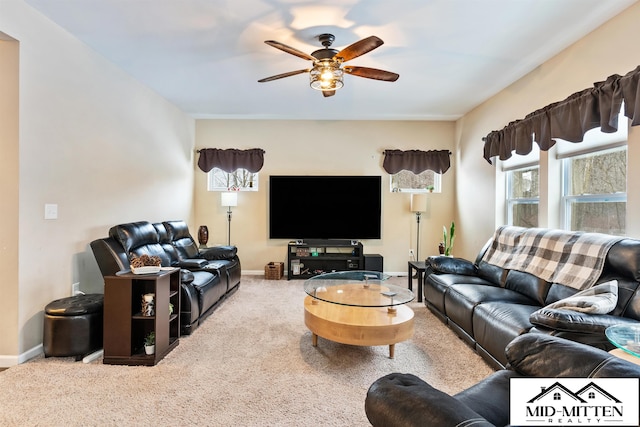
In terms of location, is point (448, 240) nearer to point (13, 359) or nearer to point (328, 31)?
point (328, 31)

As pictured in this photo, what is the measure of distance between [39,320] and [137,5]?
8.69 feet

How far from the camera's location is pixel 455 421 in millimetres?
791

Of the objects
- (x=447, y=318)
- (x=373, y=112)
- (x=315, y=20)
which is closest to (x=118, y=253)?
(x=315, y=20)

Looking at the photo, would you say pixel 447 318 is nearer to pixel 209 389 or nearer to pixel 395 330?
pixel 395 330

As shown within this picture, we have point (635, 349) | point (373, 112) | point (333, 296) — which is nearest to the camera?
point (635, 349)

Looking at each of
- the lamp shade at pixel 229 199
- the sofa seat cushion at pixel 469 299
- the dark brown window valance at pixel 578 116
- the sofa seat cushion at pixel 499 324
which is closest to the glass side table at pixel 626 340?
the sofa seat cushion at pixel 499 324

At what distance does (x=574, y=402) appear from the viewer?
0.90 meters

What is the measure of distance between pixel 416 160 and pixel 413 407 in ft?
16.6

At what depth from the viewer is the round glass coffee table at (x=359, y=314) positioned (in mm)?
2395

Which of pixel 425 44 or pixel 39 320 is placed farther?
pixel 425 44

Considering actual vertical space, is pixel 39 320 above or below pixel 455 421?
below

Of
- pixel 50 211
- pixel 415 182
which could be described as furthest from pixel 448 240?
pixel 50 211

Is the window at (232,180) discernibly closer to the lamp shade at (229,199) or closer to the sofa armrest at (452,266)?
the lamp shade at (229,199)

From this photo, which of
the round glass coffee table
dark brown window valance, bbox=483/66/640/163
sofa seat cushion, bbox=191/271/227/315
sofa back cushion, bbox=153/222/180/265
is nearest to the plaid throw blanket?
dark brown window valance, bbox=483/66/640/163
